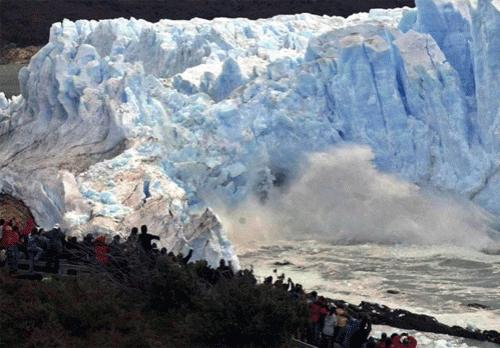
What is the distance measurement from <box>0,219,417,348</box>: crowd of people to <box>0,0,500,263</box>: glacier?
5.78 meters

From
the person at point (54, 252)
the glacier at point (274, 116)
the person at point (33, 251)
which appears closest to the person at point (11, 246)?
the person at point (33, 251)

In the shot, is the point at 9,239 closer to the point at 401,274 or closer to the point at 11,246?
the point at 11,246

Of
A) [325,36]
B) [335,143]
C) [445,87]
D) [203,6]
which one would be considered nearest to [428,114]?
[445,87]

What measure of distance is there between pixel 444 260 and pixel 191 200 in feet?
15.2

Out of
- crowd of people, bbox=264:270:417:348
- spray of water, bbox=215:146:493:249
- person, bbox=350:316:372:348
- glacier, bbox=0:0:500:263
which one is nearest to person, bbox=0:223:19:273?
crowd of people, bbox=264:270:417:348

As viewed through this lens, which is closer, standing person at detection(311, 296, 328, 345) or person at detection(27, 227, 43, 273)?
standing person at detection(311, 296, 328, 345)

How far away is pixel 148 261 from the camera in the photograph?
852cm

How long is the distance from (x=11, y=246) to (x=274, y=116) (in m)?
9.02

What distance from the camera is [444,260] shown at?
50.1 ft

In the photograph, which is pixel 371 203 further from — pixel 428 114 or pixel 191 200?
pixel 191 200

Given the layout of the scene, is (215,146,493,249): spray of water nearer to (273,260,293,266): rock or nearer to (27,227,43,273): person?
(273,260,293,266): rock

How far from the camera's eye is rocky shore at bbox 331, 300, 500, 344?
11469 millimetres

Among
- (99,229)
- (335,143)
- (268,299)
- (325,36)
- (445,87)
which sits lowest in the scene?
(268,299)

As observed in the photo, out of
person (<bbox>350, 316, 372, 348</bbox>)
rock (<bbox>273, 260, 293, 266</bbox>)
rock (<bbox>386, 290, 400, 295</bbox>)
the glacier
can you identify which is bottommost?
person (<bbox>350, 316, 372, 348</bbox>)
